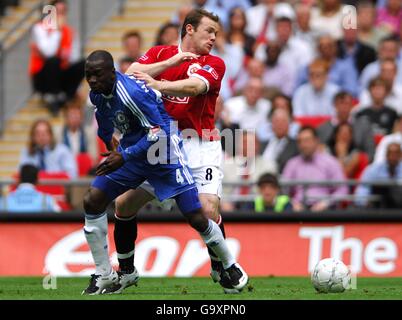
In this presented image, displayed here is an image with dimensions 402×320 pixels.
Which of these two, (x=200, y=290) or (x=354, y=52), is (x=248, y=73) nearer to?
(x=354, y=52)

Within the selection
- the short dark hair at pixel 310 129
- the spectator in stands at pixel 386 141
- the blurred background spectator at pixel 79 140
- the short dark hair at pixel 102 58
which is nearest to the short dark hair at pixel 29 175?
the blurred background spectator at pixel 79 140

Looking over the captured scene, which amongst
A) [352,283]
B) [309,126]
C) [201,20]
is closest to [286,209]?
[309,126]

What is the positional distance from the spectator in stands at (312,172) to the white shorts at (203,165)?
512 cm

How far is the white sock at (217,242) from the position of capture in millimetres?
10914

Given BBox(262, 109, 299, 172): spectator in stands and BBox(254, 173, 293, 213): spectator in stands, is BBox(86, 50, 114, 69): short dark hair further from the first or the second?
BBox(262, 109, 299, 172): spectator in stands

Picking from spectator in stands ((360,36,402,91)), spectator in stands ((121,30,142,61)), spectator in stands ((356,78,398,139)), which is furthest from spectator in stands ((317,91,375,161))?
spectator in stands ((121,30,142,61))

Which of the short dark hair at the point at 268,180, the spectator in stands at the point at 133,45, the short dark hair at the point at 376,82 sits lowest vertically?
the short dark hair at the point at 268,180

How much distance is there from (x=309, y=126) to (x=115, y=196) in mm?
6896

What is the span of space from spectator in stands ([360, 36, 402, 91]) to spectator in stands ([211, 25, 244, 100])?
2015 millimetres

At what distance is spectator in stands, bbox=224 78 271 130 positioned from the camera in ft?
61.1

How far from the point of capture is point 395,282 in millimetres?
13375

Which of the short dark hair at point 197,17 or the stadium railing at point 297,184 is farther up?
the short dark hair at point 197,17

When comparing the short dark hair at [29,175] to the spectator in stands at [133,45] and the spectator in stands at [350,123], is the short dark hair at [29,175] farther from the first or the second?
the spectator in stands at [350,123]
